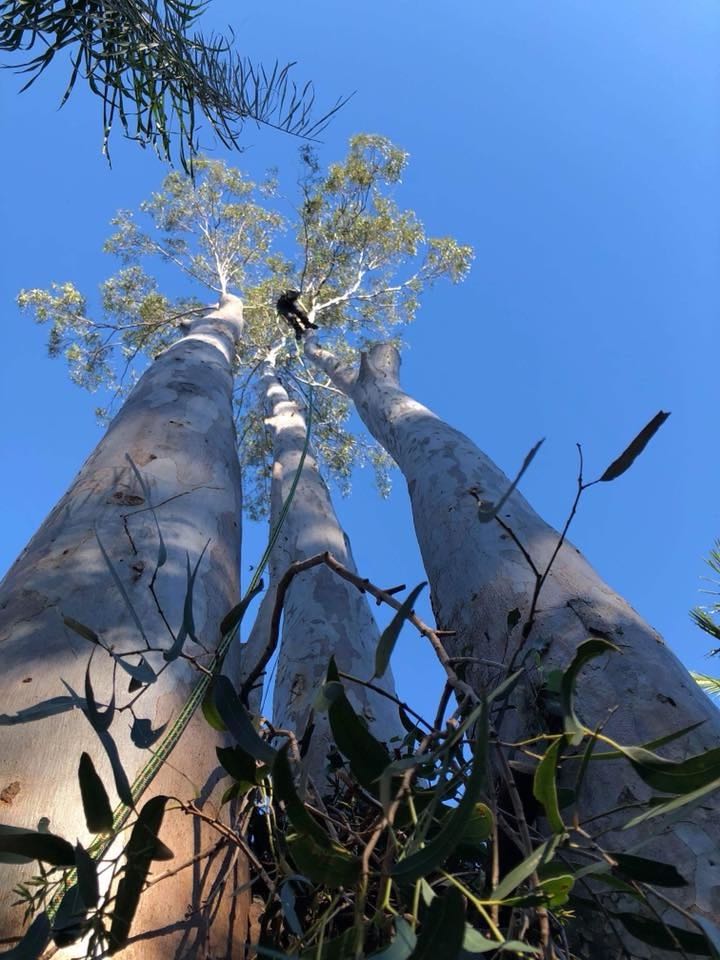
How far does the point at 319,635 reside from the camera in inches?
103

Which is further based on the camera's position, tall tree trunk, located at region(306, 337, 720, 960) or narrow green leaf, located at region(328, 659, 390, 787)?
tall tree trunk, located at region(306, 337, 720, 960)

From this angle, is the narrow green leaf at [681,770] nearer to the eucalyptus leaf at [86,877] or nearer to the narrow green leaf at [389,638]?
the narrow green leaf at [389,638]

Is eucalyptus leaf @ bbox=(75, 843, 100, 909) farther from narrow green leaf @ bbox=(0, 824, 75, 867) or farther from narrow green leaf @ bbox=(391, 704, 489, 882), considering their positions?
narrow green leaf @ bbox=(391, 704, 489, 882)

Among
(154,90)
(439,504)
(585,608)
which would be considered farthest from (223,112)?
(585,608)

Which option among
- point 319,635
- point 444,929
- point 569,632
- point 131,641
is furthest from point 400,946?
point 319,635

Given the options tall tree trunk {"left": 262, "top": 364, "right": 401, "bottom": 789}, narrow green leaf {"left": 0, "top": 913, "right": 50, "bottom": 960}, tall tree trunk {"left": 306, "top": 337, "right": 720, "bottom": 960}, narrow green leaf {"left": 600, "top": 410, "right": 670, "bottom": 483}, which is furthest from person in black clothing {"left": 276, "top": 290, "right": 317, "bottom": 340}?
narrow green leaf {"left": 0, "top": 913, "right": 50, "bottom": 960}

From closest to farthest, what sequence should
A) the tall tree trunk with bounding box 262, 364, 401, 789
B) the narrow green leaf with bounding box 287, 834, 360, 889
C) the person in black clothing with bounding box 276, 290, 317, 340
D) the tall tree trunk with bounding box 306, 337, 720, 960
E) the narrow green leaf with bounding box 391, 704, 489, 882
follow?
the narrow green leaf with bounding box 391, 704, 489, 882 < the narrow green leaf with bounding box 287, 834, 360, 889 < the tall tree trunk with bounding box 306, 337, 720, 960 < the tall tree trunk with bounding box 262, 364, 401, 789 < the person in black clothing with bounding box 276, 290, 317, 340

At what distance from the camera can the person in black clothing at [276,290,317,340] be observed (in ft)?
27.1

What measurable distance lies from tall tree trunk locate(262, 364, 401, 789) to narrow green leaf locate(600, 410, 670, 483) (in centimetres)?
91

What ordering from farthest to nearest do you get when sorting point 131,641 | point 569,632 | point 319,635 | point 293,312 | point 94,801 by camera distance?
point 293,312
point 319,635
point 569,632
point 131,641
point 94,801

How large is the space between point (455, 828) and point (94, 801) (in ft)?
0.88

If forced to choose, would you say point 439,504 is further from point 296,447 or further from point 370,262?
point 370,262

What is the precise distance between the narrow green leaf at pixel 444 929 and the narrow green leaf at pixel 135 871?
235 millimetres

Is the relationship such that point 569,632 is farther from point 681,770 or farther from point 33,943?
point 33,943
